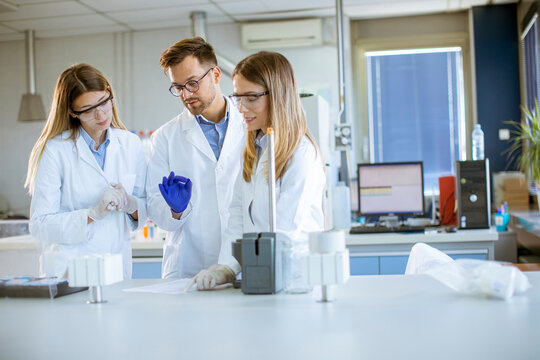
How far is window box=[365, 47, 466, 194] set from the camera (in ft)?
19.8

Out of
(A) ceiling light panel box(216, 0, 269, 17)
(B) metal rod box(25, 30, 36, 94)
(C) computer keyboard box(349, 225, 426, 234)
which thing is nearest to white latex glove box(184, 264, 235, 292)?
(C) computer keyboard box(349, 225, 426, 234)

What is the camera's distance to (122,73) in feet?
20.8

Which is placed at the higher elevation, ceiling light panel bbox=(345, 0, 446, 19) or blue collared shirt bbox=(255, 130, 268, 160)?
ceiling light panel bbox=(345, 0, 446, 19)

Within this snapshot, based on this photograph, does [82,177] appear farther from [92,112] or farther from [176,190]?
[176,190]

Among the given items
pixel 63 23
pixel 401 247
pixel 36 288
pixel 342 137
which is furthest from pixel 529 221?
pixel 63 23

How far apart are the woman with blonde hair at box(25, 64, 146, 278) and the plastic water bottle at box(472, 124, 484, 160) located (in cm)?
289

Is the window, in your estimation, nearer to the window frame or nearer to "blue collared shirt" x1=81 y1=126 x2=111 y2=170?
the window frame

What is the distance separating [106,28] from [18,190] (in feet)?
6.93

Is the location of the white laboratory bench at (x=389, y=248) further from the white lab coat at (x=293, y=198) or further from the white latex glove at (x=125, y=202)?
the white lab coat at (x=293, y=198)

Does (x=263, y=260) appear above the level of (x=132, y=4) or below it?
below

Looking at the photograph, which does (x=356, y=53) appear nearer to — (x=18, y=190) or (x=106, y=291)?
(x=18, y=190)

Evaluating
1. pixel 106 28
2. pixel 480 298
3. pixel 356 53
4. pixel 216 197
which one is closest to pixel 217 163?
pixel 216 197

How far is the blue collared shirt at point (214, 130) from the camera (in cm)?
228

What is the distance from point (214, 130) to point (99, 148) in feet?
1.50
